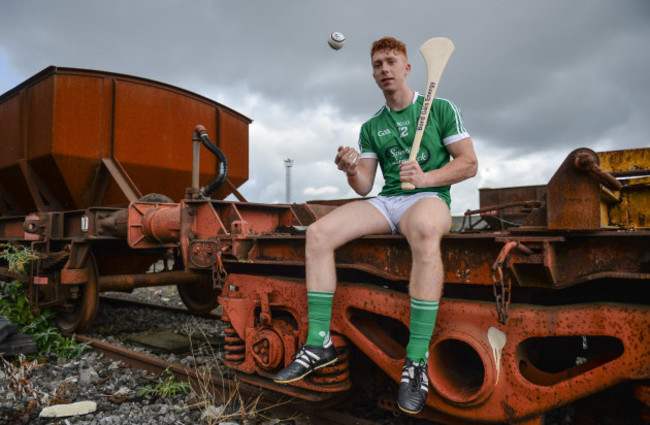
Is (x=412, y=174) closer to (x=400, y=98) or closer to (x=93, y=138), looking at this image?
(x=400, y=98)

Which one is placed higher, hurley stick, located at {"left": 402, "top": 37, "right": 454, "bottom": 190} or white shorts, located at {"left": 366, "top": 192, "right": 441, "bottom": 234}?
hurley stick, located at {"left": 402, "top": 37, "right": 454, "bottom": 190}

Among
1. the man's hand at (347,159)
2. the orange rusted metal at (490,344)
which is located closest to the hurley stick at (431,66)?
the man's hand at (347,159)

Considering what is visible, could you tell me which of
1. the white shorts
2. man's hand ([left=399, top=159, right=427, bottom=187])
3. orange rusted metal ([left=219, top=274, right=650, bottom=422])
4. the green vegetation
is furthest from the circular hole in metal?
the green vegetation

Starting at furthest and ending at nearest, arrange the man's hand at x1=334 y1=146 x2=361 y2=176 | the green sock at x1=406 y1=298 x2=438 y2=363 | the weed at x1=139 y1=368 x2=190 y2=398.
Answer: the weed at x1=139 y1=368 x2=190 y2=398
the man's hand at x1=334 y1=146 x2=361 y2=176
the green sock at x1=406 y1=298 x2=438 y2=363

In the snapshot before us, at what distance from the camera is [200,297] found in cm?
691

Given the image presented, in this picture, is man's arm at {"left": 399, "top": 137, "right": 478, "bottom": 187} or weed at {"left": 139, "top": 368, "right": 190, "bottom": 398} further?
weed at {"left": 139, "top": 368, "right": 190, "bottom": 398}

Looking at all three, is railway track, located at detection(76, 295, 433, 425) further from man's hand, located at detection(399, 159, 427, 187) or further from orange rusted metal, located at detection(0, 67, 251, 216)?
orange rusted metal, located at detection(0, 67, 251, 216)

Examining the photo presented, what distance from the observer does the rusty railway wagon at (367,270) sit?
6.58ft

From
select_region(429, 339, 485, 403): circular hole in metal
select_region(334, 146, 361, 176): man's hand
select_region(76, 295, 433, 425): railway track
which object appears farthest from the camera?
select_region(76, 295, 433, 425): railway track

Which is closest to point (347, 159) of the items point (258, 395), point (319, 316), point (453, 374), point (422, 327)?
point (319, 316)

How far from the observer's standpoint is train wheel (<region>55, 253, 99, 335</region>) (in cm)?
558

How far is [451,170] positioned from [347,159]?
59 cm

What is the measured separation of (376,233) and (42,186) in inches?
208

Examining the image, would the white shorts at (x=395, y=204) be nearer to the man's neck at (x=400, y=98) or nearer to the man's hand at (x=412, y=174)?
the man's hand at (x=412, y=174)
